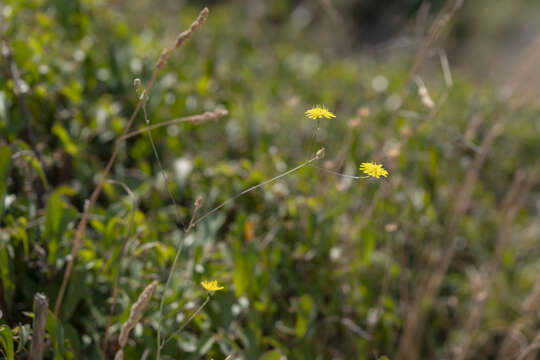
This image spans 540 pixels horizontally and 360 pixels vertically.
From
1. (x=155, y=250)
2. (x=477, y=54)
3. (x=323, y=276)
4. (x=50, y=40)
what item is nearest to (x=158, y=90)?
(x=50, y=40)

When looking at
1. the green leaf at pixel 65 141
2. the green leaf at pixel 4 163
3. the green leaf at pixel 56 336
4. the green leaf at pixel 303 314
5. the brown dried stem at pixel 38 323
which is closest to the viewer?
the brown dried stem at pixel 38 323

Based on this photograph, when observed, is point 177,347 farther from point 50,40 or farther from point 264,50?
point 264,50

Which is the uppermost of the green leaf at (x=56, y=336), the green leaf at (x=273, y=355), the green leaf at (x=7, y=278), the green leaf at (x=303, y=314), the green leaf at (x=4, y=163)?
the green leaf at (x=4, y=163)

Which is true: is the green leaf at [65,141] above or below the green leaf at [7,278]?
above

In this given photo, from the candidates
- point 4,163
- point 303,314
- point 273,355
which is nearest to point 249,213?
point 303,314

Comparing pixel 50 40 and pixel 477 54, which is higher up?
pixel 50 40

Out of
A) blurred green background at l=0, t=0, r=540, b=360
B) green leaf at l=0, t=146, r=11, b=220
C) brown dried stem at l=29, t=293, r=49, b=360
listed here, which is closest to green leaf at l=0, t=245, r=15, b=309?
blurred green background at l=0, t=0, r=540, b=360

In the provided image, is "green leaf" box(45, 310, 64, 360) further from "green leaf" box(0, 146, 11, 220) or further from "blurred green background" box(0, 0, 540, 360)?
"green leaf" box(0, 146, 11, 220)

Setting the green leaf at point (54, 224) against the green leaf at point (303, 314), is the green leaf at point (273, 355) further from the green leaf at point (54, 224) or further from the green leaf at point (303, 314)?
the green leaf at point (54, 224)

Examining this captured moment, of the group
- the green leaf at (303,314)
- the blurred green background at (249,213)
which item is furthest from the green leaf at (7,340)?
the green leaf at (303,314)
